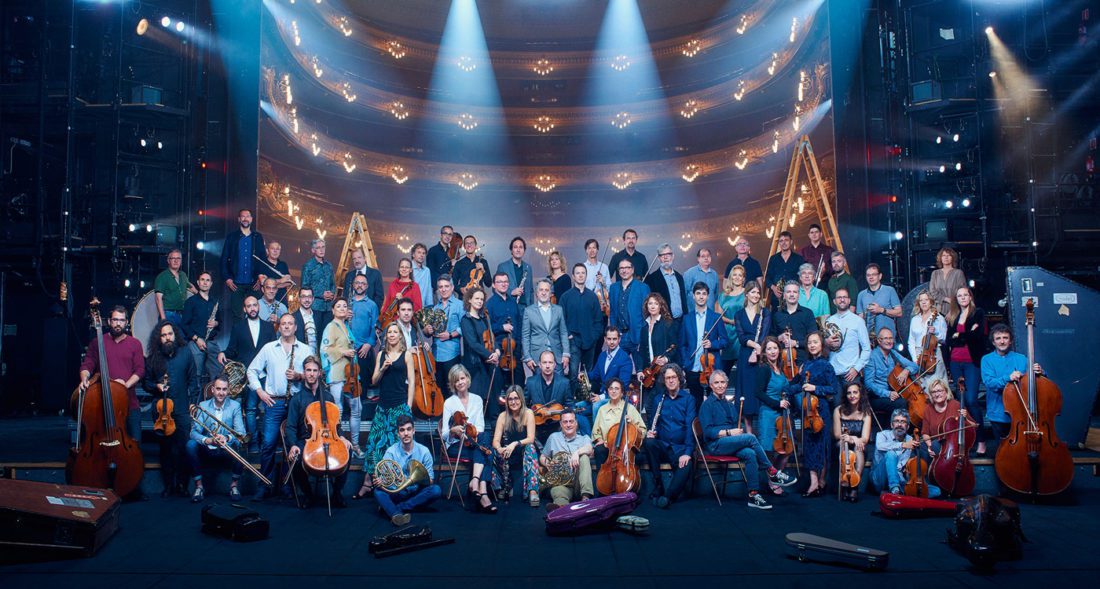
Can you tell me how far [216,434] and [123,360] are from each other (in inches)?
44.1

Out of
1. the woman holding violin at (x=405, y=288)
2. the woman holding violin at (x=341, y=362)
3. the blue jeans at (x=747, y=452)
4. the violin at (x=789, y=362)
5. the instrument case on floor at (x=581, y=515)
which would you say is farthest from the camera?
the woman holding violin at (x=405, y=288)

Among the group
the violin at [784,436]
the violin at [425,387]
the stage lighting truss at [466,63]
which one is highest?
the stage lighting truss at [466,63]

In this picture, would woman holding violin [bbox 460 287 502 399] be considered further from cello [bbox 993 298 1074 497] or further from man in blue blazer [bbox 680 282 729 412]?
cello [bbox 993 298 1074 497]

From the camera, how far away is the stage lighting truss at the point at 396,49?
58.1ft

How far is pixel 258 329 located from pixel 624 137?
12.8 m

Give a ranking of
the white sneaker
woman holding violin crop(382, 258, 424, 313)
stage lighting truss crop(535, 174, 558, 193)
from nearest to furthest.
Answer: the white sneaker
woman holding violin crop(382, 258, 424, 313)
stage lighting truss crop(535, 174, 558, 193)

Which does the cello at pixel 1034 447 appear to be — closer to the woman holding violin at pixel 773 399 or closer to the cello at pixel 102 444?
→ the woman holding violin at pixel 773 399

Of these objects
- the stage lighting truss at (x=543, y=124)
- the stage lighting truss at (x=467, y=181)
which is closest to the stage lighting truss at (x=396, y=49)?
the stage lighting truss at (x=467, y=181)

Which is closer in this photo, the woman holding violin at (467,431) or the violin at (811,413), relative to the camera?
the woman holding violin at (467,431)

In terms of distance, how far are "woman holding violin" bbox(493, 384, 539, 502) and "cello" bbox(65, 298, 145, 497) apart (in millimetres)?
3027

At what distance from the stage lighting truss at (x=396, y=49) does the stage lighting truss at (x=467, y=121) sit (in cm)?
197

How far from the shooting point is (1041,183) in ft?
35.1

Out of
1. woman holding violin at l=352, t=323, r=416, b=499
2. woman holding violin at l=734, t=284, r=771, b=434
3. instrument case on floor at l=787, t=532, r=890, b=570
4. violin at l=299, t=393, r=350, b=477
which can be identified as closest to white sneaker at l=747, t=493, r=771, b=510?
woman holding violin at l=734, t=284, r=771, b=434

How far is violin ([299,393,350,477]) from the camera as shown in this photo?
6.09 m
